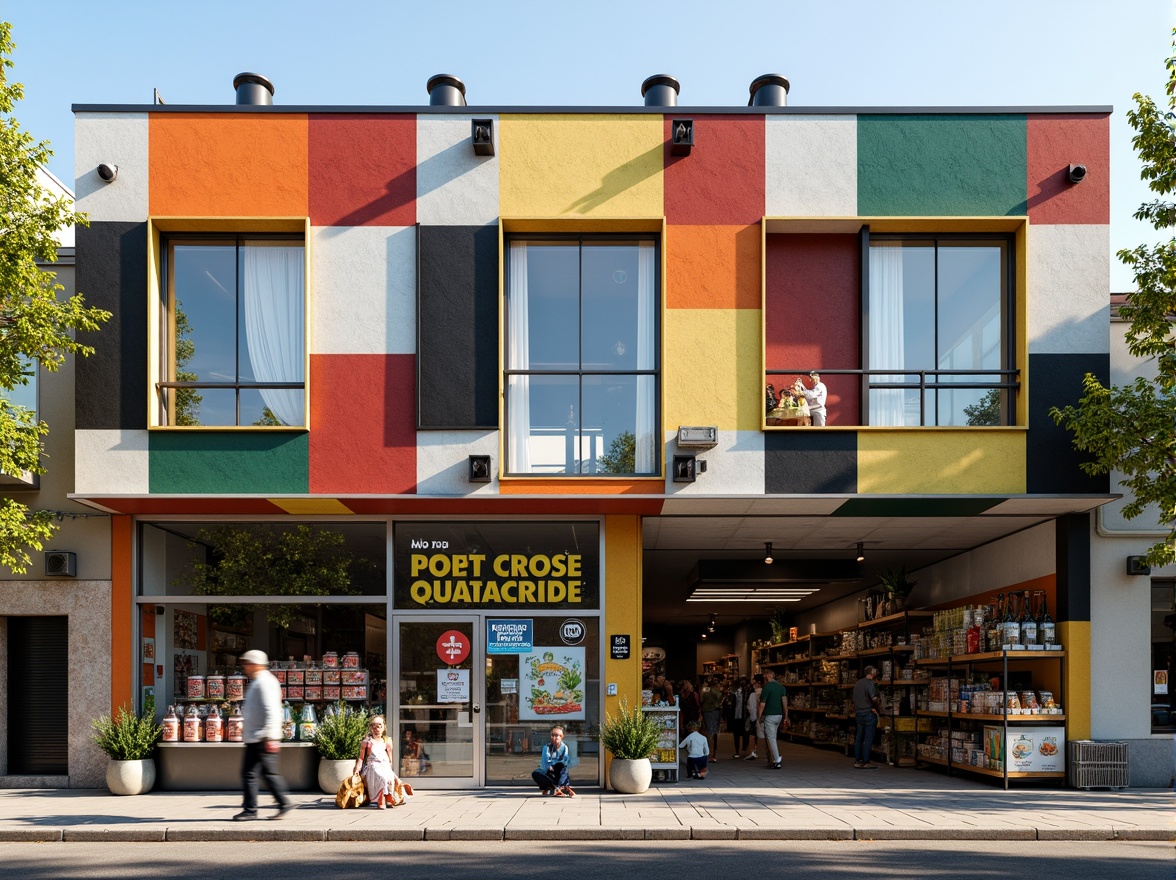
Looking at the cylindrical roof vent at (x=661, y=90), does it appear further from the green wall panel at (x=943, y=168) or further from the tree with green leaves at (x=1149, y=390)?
the tree with green leaves at (x=1149, y=390)

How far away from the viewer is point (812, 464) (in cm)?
1349

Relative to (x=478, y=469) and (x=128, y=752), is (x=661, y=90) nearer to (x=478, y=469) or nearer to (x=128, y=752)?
(x=478, y=469)

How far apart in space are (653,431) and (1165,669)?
7.70m

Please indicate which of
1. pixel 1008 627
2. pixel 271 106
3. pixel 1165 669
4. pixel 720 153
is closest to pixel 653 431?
pixel 720 153

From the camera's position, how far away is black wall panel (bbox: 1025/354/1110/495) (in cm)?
1345

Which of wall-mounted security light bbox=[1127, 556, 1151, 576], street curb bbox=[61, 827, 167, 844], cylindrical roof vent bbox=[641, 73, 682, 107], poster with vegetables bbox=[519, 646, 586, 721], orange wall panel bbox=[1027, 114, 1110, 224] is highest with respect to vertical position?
cylindrical roof vent bbox=[641, 73, 682, 107]

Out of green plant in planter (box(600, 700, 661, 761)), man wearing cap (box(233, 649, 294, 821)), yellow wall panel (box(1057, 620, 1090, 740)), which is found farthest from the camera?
yellow wall panel (box(1057, 620, 1090, 740))

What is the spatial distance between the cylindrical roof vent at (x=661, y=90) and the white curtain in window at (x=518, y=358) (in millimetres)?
3003

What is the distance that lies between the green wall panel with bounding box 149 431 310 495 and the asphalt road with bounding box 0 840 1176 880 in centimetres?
453

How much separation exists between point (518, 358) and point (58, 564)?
6.69m

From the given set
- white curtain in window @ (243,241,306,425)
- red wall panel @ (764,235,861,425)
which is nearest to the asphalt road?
white curtain in window @ (243,241,306,425)

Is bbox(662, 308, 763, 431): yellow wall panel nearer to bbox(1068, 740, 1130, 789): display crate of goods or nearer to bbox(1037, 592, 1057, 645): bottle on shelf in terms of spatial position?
bbox(1037, 592, 1057, 645): bottle on shelf

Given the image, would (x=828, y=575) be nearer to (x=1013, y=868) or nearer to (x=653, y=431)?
(x=653, y=431)

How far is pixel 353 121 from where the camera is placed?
549 inches
